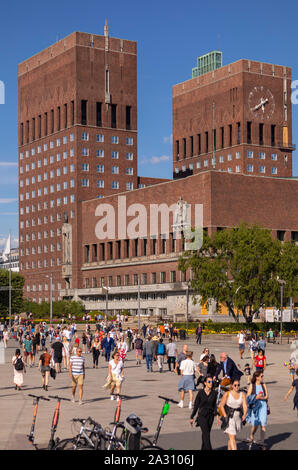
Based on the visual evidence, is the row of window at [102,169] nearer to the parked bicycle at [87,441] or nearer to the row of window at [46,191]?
the row of window at [46,191]

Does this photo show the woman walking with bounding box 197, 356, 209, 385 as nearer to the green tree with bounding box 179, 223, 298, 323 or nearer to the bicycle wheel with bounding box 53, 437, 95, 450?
the bicycle wheel with bounding box 53, 437, 95, 450

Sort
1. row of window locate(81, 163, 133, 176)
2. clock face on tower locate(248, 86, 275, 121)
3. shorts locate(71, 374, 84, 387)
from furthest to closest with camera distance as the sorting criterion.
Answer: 1. clock face on tower locate(248, 86, 275, 121)
2. row of window locate(81, 163, 133, 176)
3. shorts locate(71, 374, 84, 387)

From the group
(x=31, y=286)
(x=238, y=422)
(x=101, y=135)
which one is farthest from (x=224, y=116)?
(x=238, y=422)

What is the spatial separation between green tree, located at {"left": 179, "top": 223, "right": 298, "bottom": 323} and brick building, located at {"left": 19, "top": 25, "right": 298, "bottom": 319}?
27.9m

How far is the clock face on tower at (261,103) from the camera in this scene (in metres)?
155

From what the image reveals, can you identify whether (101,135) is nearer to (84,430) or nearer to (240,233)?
(240,233)

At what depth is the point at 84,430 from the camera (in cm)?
1509

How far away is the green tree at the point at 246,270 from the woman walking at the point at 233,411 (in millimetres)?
62183

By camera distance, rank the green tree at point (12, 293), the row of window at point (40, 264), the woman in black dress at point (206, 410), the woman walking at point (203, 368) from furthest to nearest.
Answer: the row of window at point (40, 264)
the green tree at point (12, 293)
the woman walking at point (203, 368)
the woman in black dress at point (206, 410)

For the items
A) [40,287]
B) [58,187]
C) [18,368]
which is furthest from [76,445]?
[40,287]

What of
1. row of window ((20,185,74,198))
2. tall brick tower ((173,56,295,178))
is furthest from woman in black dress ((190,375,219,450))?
tall brick tower ((173,56,295,178))

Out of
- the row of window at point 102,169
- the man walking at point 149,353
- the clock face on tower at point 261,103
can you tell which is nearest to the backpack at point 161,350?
the man walking at point 149,353

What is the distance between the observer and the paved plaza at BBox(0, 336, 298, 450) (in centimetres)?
2058
